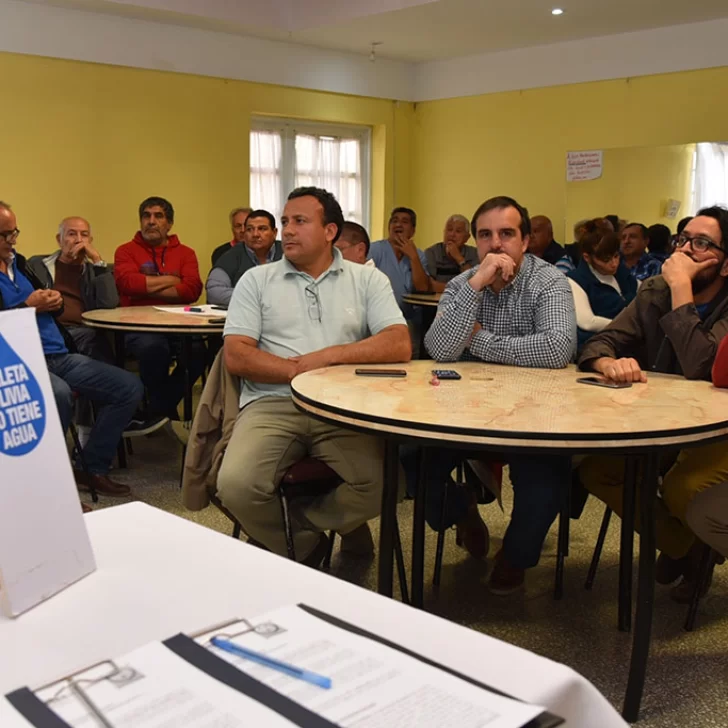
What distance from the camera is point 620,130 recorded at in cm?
742

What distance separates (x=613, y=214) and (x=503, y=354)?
496 cm

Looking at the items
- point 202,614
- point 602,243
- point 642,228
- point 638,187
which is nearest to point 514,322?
point 602,243

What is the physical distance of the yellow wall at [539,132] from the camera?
7.00m

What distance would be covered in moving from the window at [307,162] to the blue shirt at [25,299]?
4.22m

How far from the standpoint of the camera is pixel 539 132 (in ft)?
26.1

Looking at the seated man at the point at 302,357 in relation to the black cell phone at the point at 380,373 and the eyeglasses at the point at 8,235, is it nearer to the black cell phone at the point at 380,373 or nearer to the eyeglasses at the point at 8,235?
the black cell phone at the point at 380,373

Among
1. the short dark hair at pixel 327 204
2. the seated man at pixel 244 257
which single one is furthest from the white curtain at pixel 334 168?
the short dark hair at pixel 327 204

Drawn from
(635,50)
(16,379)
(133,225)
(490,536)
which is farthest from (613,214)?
(16,379)

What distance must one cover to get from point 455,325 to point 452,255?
4117 millimetres

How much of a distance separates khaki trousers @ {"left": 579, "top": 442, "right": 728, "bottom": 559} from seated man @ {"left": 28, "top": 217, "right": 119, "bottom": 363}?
2875mm

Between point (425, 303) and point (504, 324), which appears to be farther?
point (425, 303)

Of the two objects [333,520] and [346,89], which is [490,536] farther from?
[346,89]

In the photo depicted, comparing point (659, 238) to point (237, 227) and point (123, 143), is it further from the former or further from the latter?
point (123, 143)

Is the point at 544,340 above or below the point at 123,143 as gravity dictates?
below
